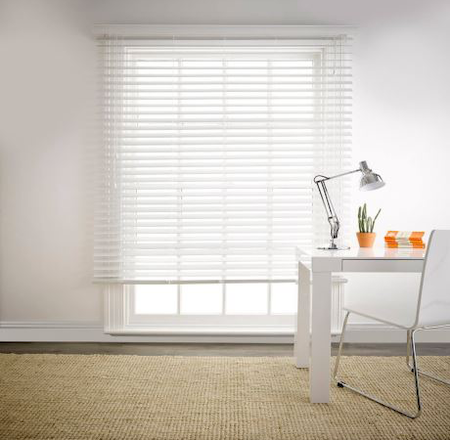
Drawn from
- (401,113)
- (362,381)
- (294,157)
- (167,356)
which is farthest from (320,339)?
(401,113)

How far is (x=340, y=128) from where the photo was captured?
3439 millimetres

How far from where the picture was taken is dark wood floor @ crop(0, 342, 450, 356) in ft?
10.7

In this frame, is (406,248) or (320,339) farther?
(406,248)

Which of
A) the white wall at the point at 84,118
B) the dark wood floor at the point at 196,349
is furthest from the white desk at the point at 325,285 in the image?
the white wall at the point at 84,118

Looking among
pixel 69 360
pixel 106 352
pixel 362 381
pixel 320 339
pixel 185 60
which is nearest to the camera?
pixel 320 339

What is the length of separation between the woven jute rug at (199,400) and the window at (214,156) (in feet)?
2.29

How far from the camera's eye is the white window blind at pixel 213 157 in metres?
3.45

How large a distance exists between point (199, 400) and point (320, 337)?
664 millimetres

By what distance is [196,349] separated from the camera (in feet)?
11.0

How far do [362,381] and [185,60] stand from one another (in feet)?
7.84

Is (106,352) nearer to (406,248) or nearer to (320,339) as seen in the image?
(320,339)

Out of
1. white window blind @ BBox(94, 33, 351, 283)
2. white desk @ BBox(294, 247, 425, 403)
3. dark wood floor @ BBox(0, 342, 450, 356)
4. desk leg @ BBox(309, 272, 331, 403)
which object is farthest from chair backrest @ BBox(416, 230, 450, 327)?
white window blind @ BBox(94, 33, 351, 283)

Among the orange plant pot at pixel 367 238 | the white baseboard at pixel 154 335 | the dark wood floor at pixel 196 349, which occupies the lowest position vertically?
the dark wood floor at pixel 196 349

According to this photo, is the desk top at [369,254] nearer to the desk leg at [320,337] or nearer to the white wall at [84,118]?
the desk leg at [320,337]
